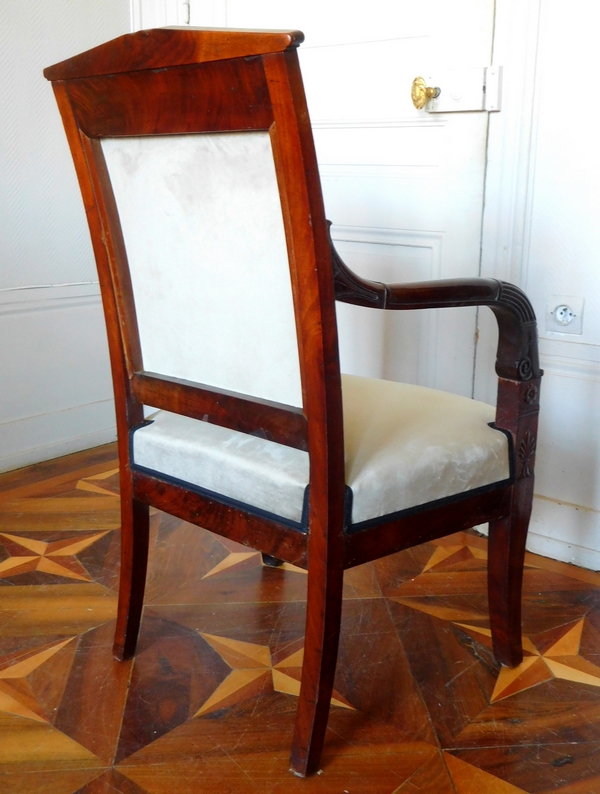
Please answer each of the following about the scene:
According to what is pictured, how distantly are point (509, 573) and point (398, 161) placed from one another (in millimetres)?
1047

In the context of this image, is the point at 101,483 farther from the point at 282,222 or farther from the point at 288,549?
the point at 282,222

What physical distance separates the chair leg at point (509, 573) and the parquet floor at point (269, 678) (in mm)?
45

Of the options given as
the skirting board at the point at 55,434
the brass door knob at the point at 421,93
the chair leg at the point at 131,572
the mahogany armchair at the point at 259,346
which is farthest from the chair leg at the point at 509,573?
the skirting board at the point at 55,434

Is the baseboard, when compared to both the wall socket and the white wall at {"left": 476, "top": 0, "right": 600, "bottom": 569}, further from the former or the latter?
the wall socket

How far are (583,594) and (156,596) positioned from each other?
0.88m

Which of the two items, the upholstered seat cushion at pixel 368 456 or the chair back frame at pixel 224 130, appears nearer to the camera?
the chair back frame at pixel 224 130

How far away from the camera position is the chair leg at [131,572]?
4.34 feet

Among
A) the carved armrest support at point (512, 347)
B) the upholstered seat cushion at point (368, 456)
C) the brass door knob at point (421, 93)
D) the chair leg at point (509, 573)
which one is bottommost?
the chair leg at point (509, 573)

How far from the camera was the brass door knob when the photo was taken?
178 cm

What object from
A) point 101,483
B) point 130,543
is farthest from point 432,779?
point 101,483

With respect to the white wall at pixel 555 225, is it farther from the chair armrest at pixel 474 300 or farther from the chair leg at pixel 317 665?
the chair leg at pixel 317 665

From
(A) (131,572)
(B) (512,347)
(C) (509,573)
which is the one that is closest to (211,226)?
(B) (512,347)

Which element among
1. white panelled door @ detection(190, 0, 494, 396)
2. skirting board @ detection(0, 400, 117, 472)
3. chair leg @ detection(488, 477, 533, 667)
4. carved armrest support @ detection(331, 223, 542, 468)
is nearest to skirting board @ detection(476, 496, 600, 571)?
white panelled door @ detection(190, 0, 494, 396)

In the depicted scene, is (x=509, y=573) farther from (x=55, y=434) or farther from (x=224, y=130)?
(x=55, y=434)
